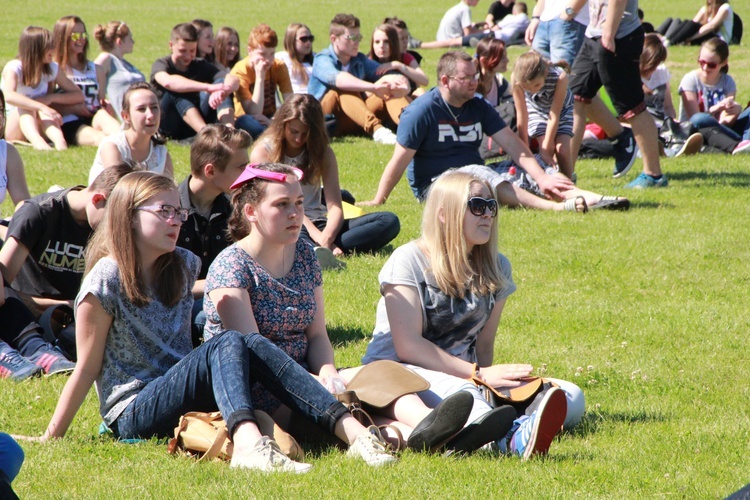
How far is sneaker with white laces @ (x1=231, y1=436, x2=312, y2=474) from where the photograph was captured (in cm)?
388

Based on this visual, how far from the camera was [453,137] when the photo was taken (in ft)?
29.0

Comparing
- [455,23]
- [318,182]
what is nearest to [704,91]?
[318,182]

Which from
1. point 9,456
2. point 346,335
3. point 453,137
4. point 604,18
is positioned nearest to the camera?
point 9,456

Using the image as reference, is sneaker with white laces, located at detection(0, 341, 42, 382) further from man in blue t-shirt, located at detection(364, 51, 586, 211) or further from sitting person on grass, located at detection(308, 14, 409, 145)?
sitting person on grass, located at detection(308, 14, 409, 145)

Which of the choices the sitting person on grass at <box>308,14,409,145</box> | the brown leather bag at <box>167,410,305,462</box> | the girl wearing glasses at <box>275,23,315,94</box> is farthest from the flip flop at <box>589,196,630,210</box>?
the girl wearing glasses at <box>275,23,315,94</box>

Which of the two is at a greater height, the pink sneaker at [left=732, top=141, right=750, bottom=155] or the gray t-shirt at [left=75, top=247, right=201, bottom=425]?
the gray t-shirt at [left=75, top=247, right=201, bottom=425]

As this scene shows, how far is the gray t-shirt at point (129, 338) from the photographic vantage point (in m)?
4.26

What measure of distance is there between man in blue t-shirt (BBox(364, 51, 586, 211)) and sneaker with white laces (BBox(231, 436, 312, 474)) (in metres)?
4.92

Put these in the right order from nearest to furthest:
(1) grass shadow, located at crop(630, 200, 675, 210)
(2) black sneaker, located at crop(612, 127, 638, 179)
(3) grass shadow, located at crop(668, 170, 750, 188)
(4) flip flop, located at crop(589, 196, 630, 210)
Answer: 1. (4) flip flop, located at crop(589, 196, 630, 210)
2. (1) grass shadow, located at crop(630, 200, 675, 210)
3. (3) grass shadow, located at crop(668, 170, 750, 188)
4. (2) black sneaker, located at crop(612, 127, 638, 179)

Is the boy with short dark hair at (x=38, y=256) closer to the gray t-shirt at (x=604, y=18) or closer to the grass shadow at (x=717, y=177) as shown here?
the gray t-shirt at (x=604, y=18)

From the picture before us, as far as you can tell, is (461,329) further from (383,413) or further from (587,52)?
(587,52)

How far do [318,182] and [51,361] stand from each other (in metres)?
2.84

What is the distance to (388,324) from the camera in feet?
16.2

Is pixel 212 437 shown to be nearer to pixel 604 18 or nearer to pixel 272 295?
pixel 272 295
